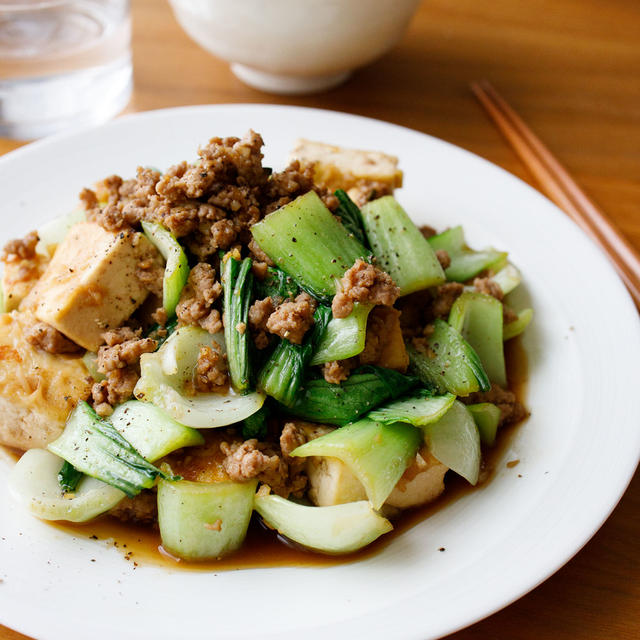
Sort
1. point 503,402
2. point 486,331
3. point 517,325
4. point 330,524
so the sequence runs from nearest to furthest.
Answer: point 330,524, point 503,402, point 486,331, point 517,325

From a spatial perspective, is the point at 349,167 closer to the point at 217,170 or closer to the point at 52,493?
the point at 217,170

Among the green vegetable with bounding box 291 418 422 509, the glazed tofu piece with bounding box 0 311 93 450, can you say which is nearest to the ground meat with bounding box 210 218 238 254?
the glazed tofu piece with bounding box 0 311 93 450

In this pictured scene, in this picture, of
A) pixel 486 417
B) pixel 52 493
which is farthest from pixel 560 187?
pixel 52 493

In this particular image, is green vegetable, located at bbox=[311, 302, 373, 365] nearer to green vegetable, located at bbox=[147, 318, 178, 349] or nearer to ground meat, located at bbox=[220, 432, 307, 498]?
ground meat, located at bbox=[220, 432, 307, 498]

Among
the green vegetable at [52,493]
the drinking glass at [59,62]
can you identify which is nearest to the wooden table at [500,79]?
the drinking glass at [59,62]

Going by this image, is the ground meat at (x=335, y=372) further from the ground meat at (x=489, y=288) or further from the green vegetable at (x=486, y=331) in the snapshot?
the ground meat at (x=489, y=288)
